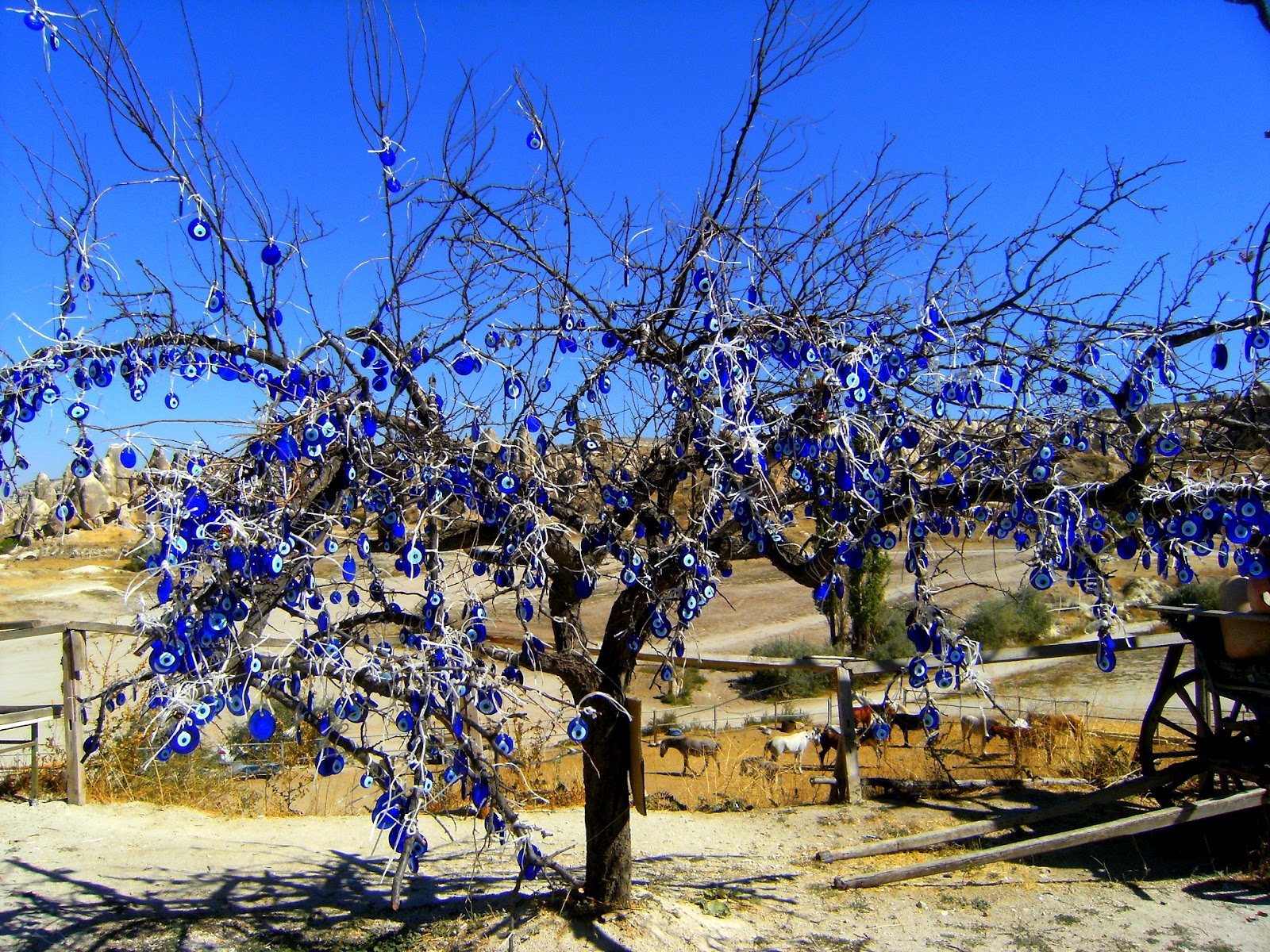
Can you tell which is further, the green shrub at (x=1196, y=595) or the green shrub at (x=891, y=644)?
the green shrub at (x=891, y=644)

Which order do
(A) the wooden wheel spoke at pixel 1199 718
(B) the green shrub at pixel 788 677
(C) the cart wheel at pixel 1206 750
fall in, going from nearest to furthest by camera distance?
(C) the cart wheel at pixel 1206 750 → (A) the wooden wheel spoke at pixel 1199 718 → (B) the green shrub at pixel 788 677

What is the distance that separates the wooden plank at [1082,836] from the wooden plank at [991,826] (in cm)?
22

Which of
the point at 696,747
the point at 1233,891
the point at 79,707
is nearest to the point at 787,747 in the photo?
the point at 696,747

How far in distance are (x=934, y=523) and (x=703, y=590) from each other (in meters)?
1.34

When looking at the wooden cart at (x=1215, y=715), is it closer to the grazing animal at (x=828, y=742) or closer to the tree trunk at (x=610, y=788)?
the grazing animal at (x=828, y=742)

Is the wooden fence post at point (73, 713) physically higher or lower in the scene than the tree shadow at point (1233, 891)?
higher

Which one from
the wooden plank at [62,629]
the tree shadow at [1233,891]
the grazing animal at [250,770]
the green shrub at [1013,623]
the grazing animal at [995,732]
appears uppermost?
the wooden plank at [62,629]

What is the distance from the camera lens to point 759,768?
9.09m

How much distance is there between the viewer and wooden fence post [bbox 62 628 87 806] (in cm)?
713

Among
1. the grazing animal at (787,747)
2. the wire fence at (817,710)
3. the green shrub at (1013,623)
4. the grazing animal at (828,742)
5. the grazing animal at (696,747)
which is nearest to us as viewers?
the grazing animal at (828,742)

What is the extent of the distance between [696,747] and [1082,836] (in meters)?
6.30

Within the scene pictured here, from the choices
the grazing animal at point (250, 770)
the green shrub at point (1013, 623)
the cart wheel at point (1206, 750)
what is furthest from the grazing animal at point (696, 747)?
the green shrub at point (1013, 623)

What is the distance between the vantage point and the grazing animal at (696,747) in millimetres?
10727

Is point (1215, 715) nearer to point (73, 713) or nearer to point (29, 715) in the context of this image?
point (73, 713)
